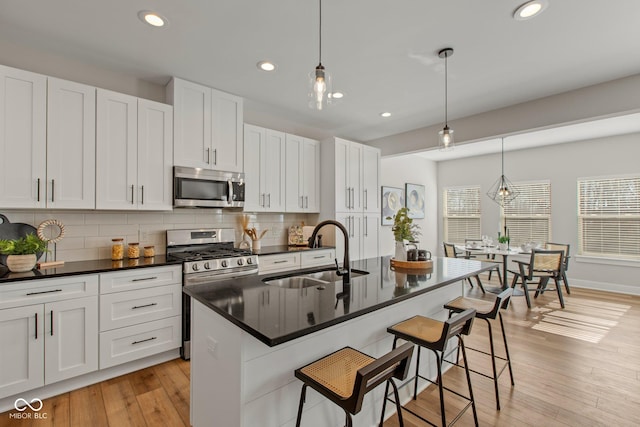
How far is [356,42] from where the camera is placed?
248cm

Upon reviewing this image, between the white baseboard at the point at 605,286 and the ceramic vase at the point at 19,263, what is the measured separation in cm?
798

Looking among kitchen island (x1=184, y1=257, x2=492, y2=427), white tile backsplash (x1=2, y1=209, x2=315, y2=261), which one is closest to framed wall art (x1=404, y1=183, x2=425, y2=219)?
white tile backsplash (x1=2, y1=209, x2=315, y2=261)

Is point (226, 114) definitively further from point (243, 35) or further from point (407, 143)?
point (407, 143)

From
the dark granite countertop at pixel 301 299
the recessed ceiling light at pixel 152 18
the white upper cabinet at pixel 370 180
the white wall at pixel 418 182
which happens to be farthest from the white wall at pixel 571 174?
the recessed ceiling light at pixel 152 18

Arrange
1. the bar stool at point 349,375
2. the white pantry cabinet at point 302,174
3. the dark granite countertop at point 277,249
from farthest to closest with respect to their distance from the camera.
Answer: the white pantry cabinet at point 302,174 → the dark granite countertop at point 277,249 → the bar stool at point 349,375

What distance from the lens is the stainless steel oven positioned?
111 inches

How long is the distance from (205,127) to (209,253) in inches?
54.5

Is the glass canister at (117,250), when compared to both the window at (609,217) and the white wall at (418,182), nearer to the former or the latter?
the white wall at (418,182)

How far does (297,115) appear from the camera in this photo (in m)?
4.27

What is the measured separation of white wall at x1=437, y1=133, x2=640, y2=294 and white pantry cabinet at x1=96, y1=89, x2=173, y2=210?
6.65 metres

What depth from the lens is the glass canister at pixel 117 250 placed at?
2822 millimetres

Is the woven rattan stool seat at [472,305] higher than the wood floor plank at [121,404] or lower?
higher

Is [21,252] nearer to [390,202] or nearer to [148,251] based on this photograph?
[148,251]

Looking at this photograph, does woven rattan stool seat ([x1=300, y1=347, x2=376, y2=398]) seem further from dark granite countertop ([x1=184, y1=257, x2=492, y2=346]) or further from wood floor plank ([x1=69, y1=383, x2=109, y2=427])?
wood floor plank ([x1=69, y1=383, x2=109, y2=427])
